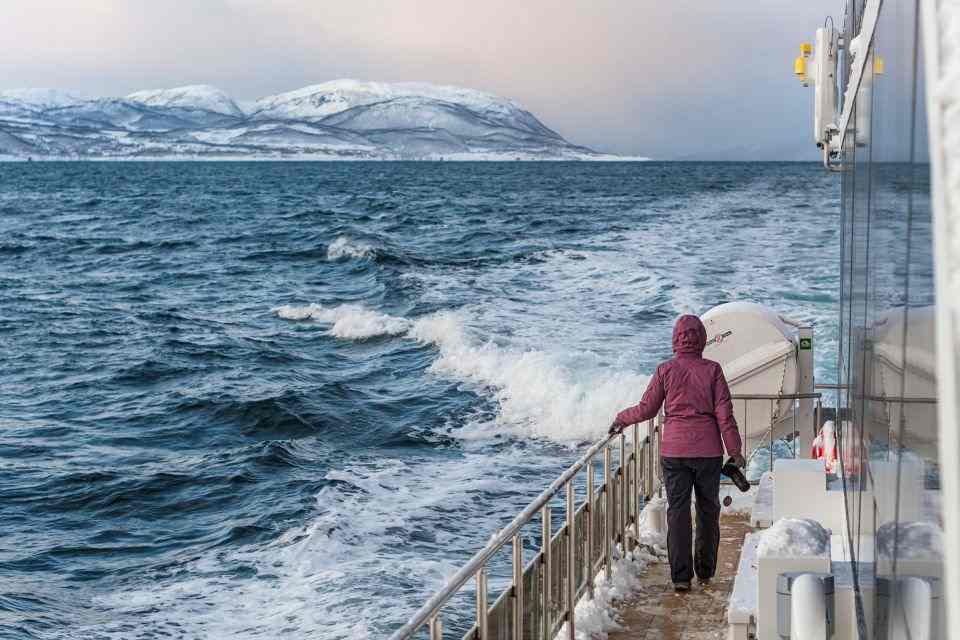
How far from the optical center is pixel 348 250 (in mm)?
46094

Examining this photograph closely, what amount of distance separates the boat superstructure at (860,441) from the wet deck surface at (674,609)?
0.09 m

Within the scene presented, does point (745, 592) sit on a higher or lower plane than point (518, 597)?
lower

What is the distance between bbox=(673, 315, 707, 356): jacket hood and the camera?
22.3ft

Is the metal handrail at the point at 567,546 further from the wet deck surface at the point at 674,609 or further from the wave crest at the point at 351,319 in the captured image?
the wave crest at the point at 351,319

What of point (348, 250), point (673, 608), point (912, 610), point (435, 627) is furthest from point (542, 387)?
point (348, 250)

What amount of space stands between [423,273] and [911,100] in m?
36.3

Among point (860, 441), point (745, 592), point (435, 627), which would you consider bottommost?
point (745, 592)

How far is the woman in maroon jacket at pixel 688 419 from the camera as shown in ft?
22.4

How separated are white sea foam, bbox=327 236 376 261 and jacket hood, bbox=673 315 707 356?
37.5 meters

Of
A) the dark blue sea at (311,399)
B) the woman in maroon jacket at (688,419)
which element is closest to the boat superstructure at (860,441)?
the woman in maroon jacket at (688,419)

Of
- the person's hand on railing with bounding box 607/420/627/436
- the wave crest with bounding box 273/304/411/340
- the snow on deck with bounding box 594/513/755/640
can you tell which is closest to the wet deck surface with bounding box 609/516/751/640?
the snow on deck with bounding box 594/513/755/640

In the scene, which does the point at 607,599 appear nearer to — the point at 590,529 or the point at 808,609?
the point at 590,529

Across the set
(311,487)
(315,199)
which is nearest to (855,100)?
(311,487)

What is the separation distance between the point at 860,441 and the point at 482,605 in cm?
162
